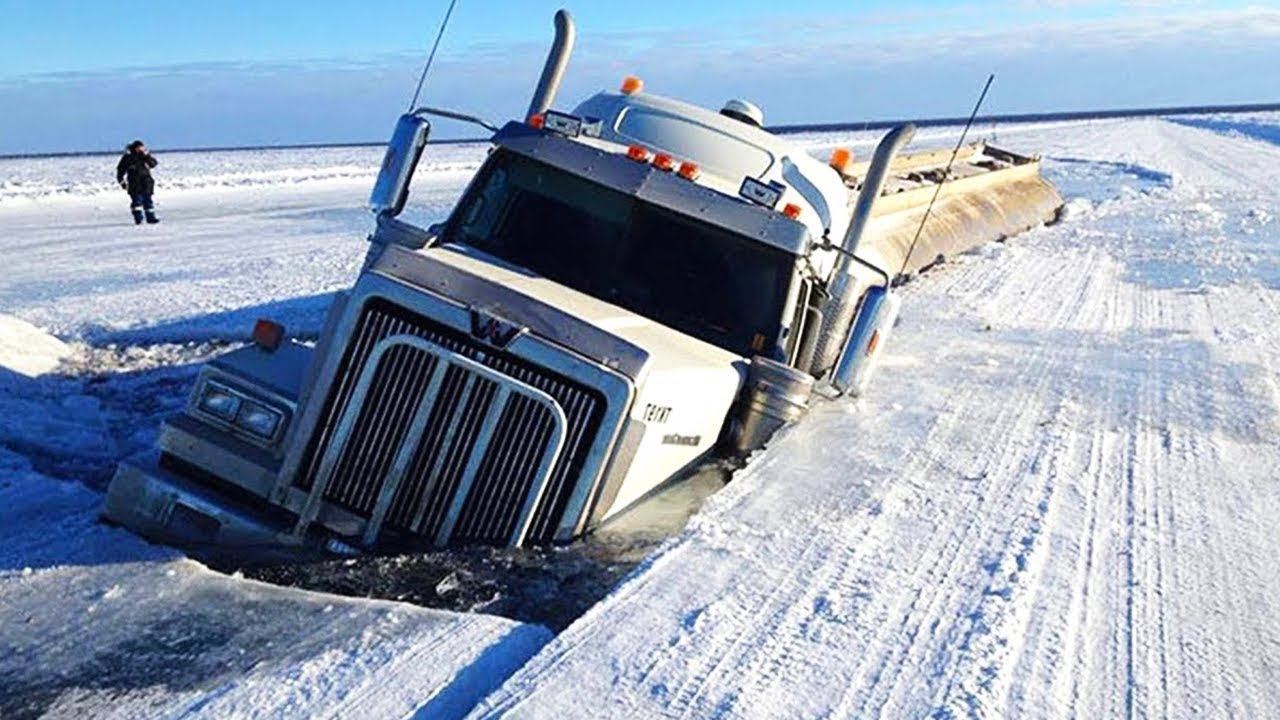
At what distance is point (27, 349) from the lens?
9812 millimetres

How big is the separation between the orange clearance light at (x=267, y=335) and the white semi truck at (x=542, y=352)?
0.02 m

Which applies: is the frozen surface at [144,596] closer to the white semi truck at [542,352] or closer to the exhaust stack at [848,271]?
the white semi truck at [542,352]

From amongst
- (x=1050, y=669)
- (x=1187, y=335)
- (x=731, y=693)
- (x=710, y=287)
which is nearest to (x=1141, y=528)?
(x=1050, y=669)

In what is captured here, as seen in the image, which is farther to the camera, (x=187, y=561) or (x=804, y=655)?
(x=187, y=561)

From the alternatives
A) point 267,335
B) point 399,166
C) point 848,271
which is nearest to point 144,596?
point 267,335

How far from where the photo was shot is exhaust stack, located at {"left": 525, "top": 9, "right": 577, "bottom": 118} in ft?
31.2

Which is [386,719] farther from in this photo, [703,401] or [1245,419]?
[1245,419]

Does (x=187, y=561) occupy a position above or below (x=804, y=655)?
below

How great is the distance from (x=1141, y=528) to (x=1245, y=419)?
3.16 meters

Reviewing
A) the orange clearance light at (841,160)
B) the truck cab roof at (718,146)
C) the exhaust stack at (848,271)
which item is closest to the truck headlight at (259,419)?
the truck cab roof at (718,146)

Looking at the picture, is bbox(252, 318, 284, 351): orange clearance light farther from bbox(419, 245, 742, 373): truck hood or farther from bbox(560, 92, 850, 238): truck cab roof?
bbox(560, 92, 850, 238): truck cab roof

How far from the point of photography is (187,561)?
5.83 meters

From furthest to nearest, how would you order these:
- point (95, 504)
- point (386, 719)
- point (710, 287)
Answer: point (710, 287) < point (95, 504) < point (386, 719)

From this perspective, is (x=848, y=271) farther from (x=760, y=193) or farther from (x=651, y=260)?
(x=651, y=260)
